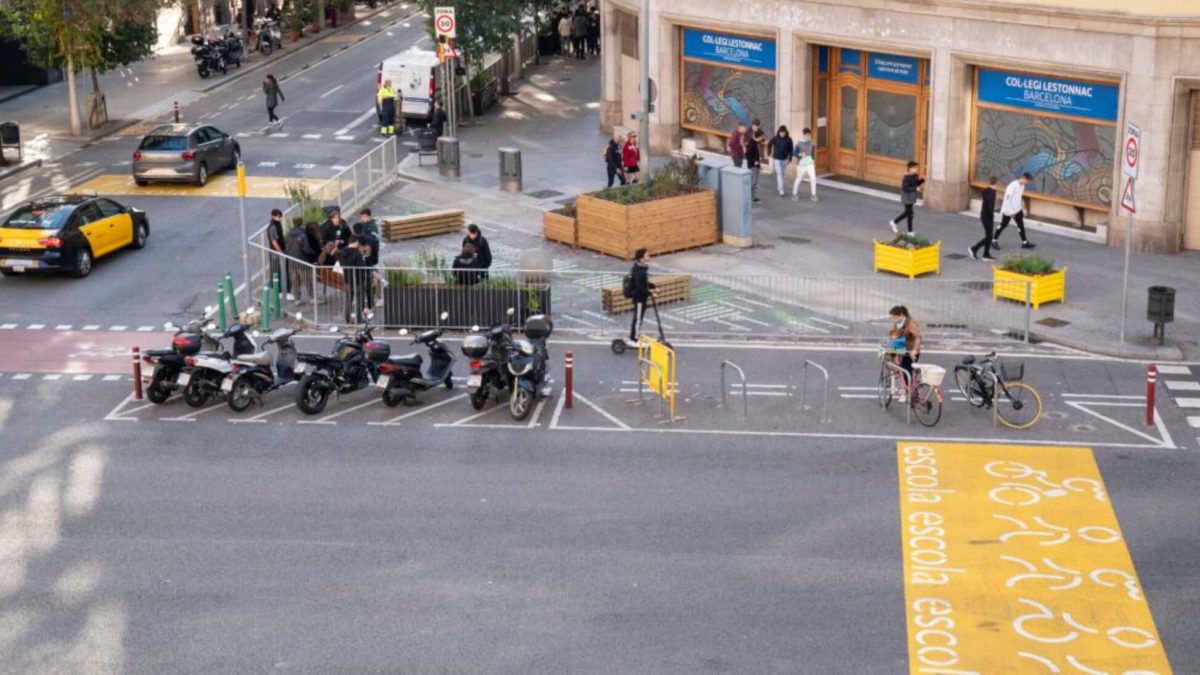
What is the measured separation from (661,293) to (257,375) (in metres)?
8.00

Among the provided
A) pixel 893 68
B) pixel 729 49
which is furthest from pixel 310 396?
pixel 729 49

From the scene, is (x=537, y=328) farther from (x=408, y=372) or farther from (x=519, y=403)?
(x=408, y=372)

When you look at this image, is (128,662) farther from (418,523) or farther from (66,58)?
(66,58)

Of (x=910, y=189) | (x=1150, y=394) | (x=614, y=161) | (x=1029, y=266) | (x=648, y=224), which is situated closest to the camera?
(x=1150, y=394)

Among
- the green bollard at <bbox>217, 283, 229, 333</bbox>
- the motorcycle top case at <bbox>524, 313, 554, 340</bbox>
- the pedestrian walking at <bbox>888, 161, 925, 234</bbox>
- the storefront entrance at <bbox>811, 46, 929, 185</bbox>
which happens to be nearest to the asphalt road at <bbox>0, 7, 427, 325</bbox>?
the green bollard at <bbox>217, 283, 229, 333</bbox>

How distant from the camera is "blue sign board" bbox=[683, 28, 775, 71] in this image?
41844 mm

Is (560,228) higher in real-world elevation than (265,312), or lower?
higher

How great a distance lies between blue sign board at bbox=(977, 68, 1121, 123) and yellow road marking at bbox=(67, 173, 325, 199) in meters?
15.7

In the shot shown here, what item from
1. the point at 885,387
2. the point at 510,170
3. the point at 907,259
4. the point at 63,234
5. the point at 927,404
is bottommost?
the point at 927,404

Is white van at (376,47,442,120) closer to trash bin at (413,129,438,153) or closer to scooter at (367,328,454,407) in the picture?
trash bin at (413,129,438,153)

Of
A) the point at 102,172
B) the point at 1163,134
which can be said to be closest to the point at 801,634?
the point at 1163,134

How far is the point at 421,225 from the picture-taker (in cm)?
3591

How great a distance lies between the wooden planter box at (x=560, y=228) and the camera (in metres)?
34.8

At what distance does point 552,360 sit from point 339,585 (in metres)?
9.09
